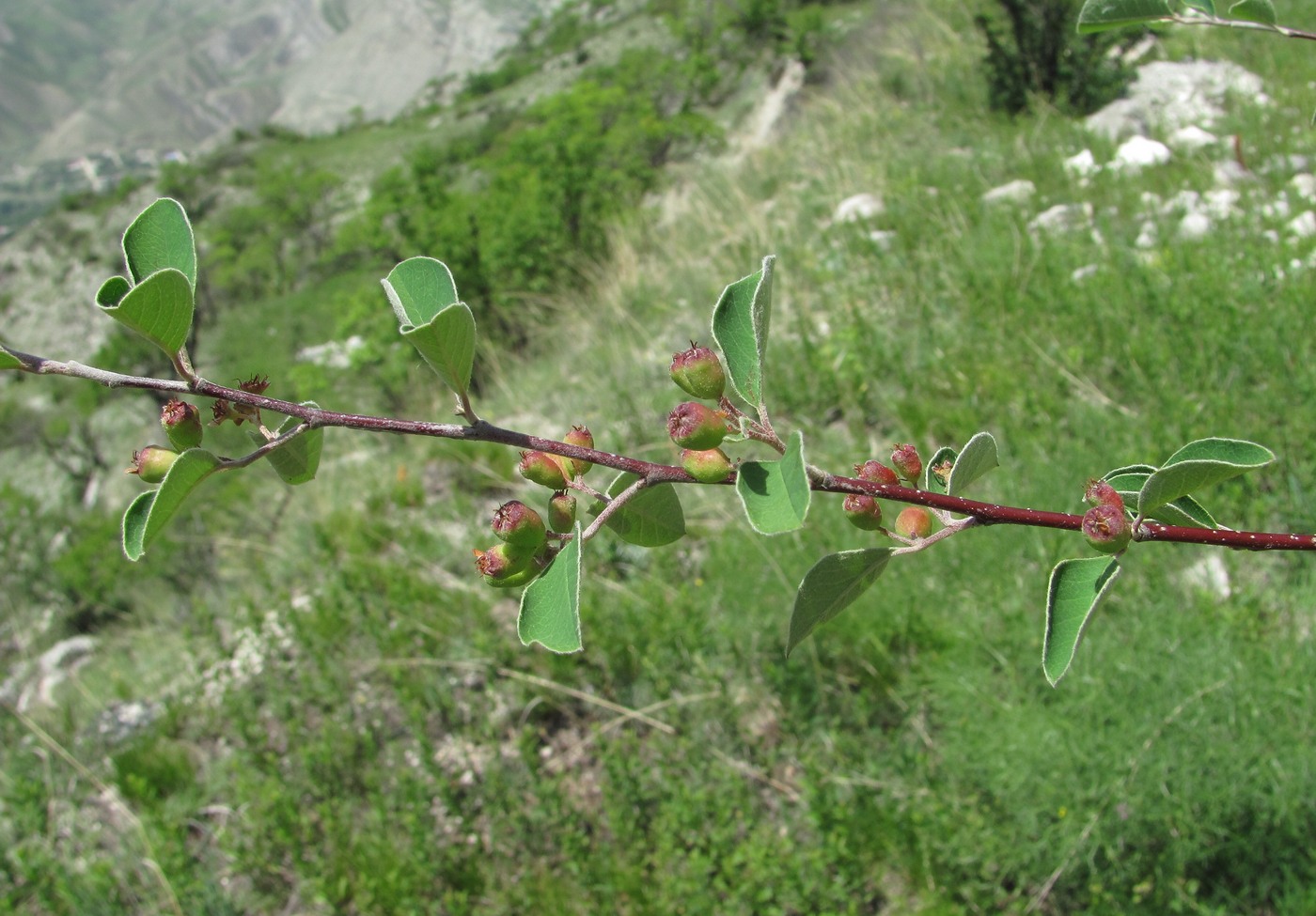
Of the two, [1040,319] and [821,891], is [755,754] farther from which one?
[1040,319]

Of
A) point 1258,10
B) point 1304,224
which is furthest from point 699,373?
point 1304,224

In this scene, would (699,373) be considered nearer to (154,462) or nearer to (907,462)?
(907,462)

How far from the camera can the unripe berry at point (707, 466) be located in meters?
0.50

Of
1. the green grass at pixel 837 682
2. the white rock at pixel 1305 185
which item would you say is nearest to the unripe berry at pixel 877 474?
the green grass at pixel 837 682

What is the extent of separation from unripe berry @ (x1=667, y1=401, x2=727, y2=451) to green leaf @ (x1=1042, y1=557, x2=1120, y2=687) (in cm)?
22

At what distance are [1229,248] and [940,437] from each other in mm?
1154

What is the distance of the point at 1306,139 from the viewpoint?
349 cm

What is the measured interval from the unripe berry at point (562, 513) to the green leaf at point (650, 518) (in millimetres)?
19

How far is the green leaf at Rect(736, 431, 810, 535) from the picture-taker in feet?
1.47

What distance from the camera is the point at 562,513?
1.87 ft

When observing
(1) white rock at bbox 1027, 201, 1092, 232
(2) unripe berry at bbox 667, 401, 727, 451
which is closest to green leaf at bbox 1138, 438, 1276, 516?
(2) unripe berry at bbox 667, 401, 727, 451

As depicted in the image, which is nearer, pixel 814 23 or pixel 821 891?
pixel 821 891

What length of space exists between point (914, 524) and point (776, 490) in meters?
0.19

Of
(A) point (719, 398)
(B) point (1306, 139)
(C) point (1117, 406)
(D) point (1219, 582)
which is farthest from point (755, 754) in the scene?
(B) point (1306, 139)
